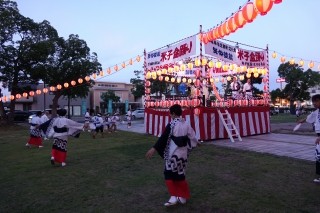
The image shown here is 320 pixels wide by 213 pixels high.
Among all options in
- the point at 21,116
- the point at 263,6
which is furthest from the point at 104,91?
the point at 263,6

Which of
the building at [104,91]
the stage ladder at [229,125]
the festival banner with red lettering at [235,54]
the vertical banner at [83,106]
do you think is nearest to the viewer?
the stage ladder at [229,125]

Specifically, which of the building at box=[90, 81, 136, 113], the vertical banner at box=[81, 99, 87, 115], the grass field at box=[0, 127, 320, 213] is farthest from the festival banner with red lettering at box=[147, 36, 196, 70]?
the building at box=[90, 81, 136, 113]

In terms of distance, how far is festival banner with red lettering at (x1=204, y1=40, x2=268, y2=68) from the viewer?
41.9ft

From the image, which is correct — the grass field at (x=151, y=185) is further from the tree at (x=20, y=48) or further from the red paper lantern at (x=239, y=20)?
the tree at (x=20, y=48)

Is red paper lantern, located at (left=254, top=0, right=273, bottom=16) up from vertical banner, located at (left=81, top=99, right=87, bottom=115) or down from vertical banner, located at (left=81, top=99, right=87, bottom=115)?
up

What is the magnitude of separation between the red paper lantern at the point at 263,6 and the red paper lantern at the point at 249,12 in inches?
17.1

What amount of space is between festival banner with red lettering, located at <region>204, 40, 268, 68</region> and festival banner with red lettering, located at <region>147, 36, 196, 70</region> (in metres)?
0.75

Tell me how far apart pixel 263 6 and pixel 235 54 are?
676 centimetres

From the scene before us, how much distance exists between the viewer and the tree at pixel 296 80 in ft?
163

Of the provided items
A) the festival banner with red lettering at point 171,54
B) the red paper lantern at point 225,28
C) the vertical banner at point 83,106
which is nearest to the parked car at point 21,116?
the vertical banner at point 83,106

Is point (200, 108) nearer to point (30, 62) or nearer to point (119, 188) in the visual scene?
point (119, 188)

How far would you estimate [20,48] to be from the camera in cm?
2592

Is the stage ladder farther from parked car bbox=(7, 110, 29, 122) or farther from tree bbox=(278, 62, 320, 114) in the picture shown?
tree bbox=(278, 62, 320, 114)

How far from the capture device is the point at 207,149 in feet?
35.2
